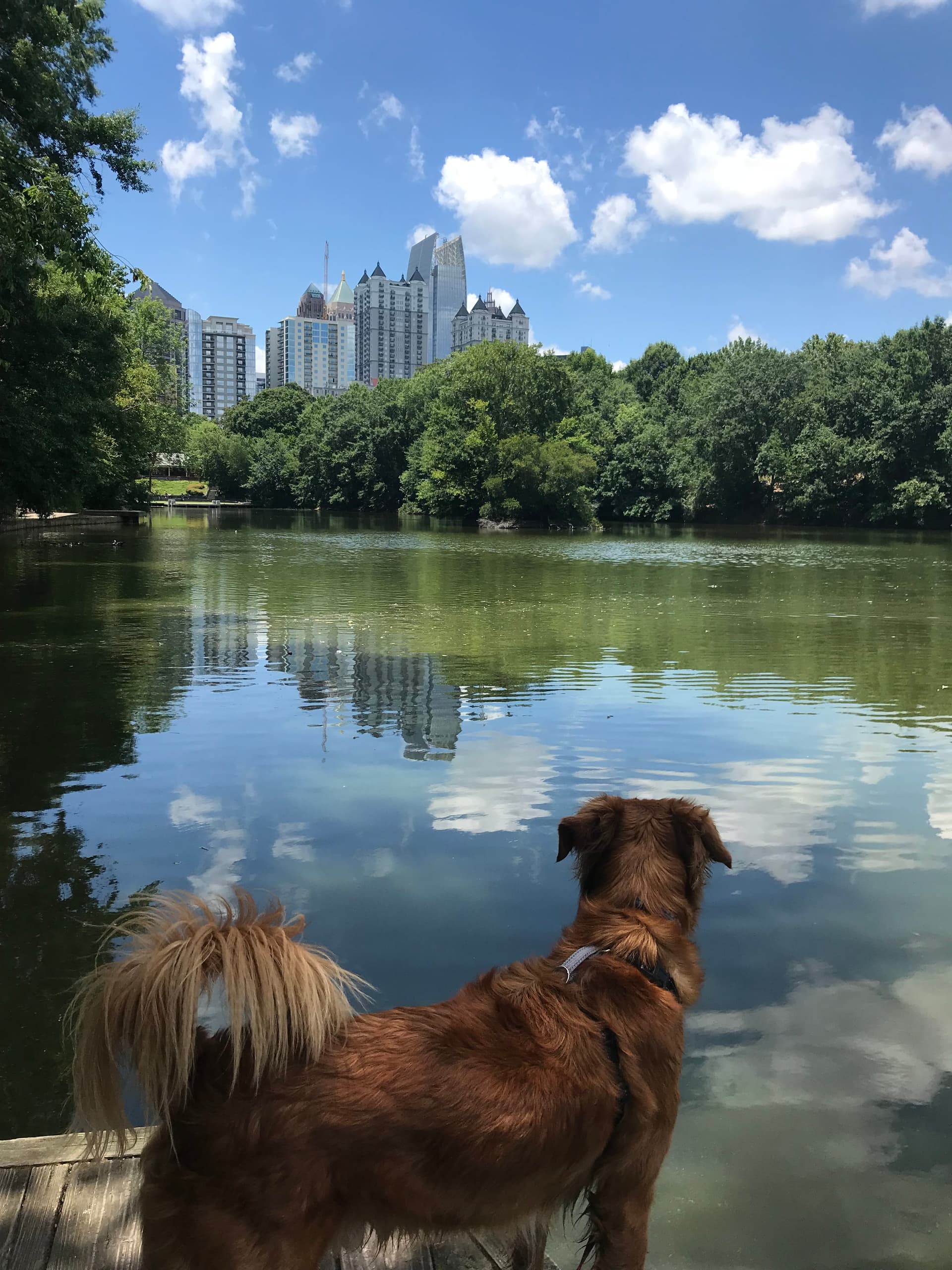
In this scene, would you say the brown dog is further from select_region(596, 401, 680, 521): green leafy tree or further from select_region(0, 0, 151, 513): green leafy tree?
select_region(596, 401, 680, 521): green leafy tree

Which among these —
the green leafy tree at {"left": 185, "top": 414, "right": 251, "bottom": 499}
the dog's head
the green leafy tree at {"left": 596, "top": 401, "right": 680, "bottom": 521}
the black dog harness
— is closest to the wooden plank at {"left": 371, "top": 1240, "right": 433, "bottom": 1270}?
the black dog harness

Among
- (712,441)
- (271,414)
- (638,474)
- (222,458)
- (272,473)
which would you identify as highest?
(271,414)

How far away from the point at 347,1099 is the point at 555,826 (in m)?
4.89

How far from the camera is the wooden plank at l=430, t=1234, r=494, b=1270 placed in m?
2.56

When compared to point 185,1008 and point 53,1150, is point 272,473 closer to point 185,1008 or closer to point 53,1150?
point 53,1150

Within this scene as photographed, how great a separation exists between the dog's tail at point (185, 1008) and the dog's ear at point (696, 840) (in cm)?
111

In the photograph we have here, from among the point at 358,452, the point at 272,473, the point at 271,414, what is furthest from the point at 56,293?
the point at 271,414

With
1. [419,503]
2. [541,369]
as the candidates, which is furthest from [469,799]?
→ [419,503]

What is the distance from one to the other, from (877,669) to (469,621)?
7.32 metres

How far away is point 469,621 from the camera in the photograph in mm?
17672

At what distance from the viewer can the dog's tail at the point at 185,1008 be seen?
76.7 inches

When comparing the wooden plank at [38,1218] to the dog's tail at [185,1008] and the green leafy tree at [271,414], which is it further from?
the green leafy tree at [271,414]

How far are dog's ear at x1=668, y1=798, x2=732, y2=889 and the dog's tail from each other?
43.8 inches

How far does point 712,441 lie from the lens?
72.9 metres
